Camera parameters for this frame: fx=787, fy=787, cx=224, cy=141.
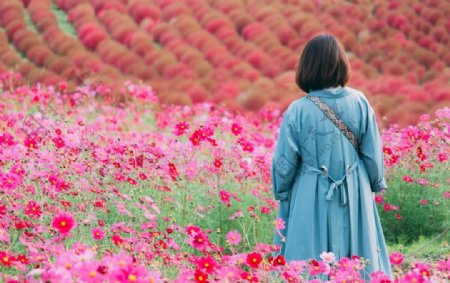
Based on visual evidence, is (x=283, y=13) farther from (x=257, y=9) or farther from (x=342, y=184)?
(x=342, y=184)

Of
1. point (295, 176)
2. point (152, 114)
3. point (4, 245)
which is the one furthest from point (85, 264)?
point (152, 114)

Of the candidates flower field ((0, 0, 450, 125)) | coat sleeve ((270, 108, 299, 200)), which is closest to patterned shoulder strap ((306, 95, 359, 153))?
coat sleeve ((270, 108, 299, 200))

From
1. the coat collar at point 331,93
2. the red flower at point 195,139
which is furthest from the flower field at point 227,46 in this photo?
the coat collar at point 331,93

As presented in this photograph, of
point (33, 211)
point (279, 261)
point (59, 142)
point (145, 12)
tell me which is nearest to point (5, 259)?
point (33, 211)

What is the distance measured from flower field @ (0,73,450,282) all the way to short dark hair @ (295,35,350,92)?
59 centimetres

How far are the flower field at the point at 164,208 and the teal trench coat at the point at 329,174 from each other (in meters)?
0.13

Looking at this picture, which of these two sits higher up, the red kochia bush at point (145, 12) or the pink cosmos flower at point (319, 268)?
the red kochia bush at point (145, 12)

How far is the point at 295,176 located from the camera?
327cm

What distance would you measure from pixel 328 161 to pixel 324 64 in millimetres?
395

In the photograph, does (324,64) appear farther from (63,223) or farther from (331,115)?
(63,223)

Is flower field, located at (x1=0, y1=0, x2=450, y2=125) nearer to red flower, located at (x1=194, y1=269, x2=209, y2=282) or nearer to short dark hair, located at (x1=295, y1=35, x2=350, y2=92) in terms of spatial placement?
short dark hair, located at (x1=295, y1=35, x2=350, y2=92)

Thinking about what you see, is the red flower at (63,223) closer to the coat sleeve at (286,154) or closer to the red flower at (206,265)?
the red flower at (206,265)

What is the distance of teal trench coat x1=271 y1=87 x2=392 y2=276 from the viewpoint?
3160mm

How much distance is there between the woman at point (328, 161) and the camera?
3.14 m
